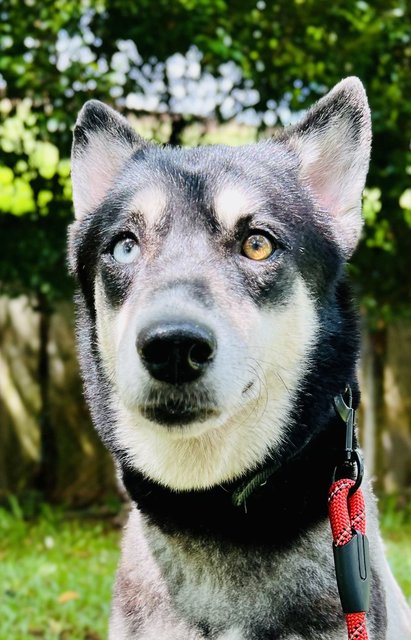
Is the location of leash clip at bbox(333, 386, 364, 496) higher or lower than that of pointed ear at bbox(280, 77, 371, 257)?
lower

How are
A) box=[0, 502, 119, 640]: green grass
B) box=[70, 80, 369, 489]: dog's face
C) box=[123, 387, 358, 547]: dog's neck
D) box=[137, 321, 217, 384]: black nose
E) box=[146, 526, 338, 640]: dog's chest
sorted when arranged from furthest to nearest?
box=[0, 502, 119, 640]: green grass, box=[123, 387, 358, 547]: dog's neck, box=[146, 526, 338, 640]: dog's chest, box=[70, 80, 369, 489]: dog's face, box=[137, 321, 217, 384]: black nose

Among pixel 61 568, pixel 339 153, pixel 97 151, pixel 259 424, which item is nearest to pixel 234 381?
pixel 259 424

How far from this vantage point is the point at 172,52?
5.98 m

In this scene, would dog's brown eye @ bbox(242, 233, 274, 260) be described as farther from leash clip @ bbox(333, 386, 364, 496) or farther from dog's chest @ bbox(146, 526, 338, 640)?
dog's chest @ bbox(146, 526, 338, 640)

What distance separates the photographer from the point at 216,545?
8.63 feet

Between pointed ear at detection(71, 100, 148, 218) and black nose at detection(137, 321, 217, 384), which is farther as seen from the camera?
pointed ear at detection(71, 100, 148, 218)

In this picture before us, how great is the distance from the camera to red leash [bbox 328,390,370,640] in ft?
7.42

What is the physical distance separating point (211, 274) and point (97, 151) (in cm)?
100

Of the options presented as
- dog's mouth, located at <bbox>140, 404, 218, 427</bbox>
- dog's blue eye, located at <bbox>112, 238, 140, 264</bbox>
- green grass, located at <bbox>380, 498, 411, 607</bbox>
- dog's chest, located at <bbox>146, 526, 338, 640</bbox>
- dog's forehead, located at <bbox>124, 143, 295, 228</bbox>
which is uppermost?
dog's forehead, located at <bbox>124, 143, 295, 228</bbox>

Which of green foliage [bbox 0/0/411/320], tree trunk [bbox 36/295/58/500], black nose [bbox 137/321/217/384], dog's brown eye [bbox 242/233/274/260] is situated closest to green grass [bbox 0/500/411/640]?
tree trunk [bbox 36/295/58/500]

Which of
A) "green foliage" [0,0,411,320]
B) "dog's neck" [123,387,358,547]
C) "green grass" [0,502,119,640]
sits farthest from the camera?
"green foliage" [0,0,411,320]

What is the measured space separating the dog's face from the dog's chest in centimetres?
25

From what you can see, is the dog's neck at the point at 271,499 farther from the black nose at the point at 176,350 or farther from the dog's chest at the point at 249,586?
the black nose at the point at 176,350

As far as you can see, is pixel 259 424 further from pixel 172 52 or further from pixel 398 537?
pixel 398 537
